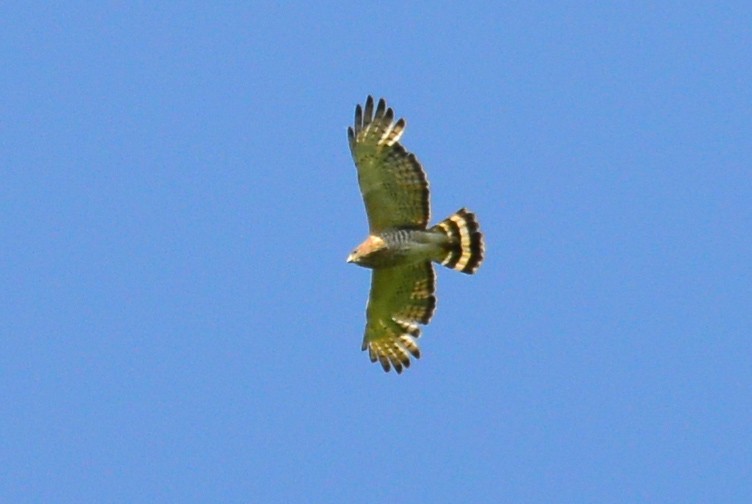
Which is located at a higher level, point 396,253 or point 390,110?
point 390,110

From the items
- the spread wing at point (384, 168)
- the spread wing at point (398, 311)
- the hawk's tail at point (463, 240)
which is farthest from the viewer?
the spread wing at point (398, 311)

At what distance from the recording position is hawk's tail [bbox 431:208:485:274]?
20172 mm

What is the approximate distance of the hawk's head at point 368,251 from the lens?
19.8 metres

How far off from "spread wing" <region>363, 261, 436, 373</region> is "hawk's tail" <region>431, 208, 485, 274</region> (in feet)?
1.34

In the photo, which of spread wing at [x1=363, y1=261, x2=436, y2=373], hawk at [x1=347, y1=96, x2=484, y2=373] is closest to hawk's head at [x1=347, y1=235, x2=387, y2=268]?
hawk at [x1=347, y1=96, x2=484, y2=373]

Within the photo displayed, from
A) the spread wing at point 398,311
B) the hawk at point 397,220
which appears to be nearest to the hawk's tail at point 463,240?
the hawk at point 397,220

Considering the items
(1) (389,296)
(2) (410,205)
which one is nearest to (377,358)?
(1) (389,296)

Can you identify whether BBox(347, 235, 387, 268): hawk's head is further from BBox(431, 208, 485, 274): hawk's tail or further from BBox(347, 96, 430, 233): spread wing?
BBox(431, 208, 485, 274): hawk's tail

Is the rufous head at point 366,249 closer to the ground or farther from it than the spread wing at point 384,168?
closer to the ground

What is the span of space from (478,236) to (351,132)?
5.88 feet

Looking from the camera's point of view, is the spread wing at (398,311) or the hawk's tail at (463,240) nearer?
the hawk's tail at (463,240)

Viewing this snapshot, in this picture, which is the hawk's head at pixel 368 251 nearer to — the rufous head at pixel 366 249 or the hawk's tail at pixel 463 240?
the rufous head at pixel 366 249

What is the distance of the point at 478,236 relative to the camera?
2022 cm

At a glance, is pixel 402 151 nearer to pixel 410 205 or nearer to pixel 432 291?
pixel 410 205
